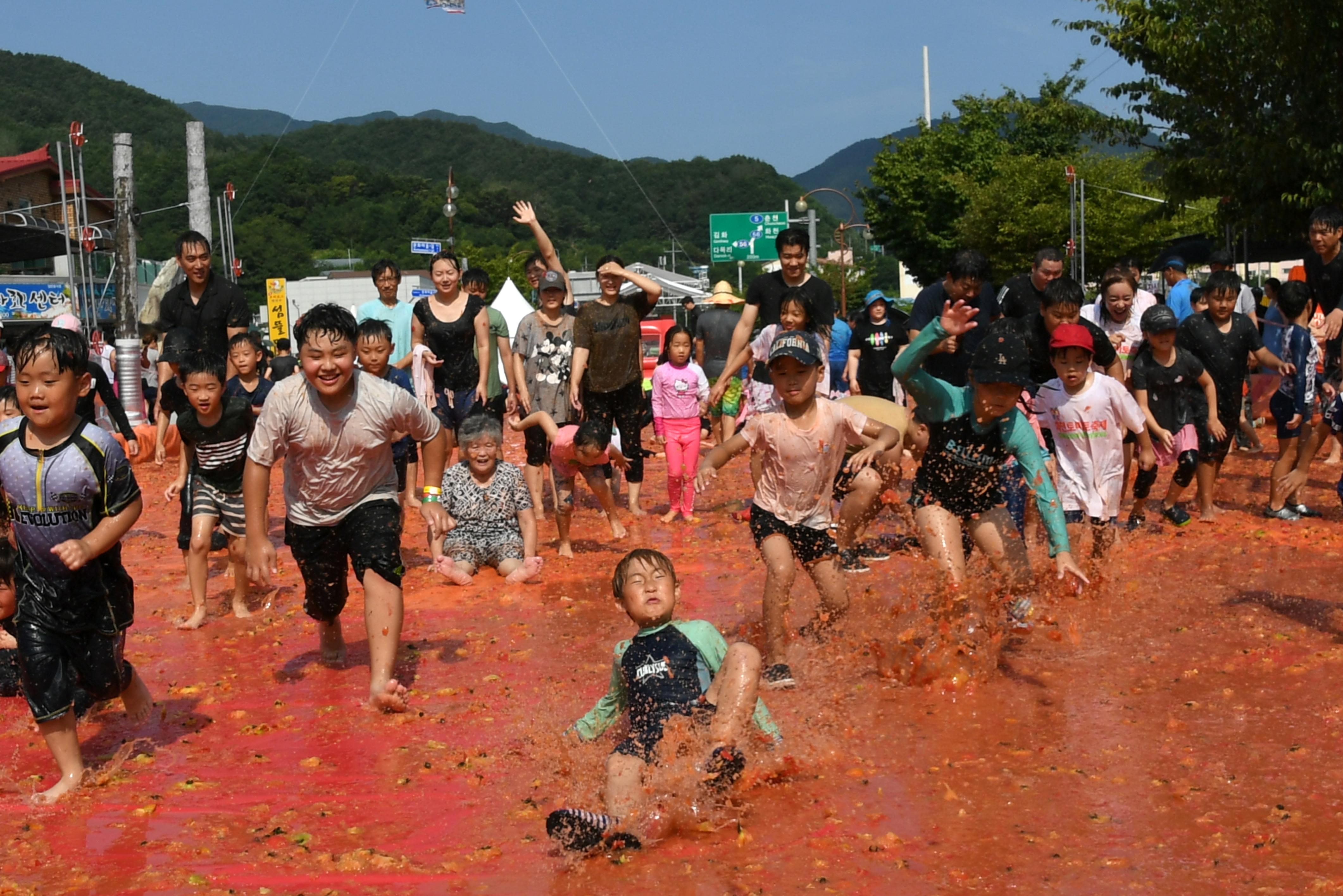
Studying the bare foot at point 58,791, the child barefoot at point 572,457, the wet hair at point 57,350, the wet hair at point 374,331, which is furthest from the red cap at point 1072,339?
the bare foot at point 58,791

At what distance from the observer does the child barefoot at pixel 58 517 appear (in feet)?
16.6

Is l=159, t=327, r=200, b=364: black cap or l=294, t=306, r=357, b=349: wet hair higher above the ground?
l=294, t=306, r=357, b=349: wet hair

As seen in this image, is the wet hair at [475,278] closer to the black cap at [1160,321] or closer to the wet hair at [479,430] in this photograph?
the wet hair at [479,430]

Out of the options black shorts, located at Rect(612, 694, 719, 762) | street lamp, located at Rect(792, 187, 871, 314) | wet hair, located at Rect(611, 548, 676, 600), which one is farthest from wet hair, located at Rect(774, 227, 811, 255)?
street lamp, located at Rect(792, 187, 871, 314)

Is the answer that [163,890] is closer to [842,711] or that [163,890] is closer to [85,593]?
[85,593]

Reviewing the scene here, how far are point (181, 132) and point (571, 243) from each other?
115 feet

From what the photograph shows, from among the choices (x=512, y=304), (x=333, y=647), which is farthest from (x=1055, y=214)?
(x=333, y=647)

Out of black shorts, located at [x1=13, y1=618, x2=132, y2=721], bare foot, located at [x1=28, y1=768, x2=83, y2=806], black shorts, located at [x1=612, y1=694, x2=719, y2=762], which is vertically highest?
black shorts, located at [x1=13, y1=618, x2=132, y2=721]

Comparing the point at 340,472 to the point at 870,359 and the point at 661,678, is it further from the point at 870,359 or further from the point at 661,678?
the point at 870,359

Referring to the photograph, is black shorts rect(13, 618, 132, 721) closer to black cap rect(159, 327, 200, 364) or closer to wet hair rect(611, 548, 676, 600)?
wet hair rect(611, 548, 676, 600)

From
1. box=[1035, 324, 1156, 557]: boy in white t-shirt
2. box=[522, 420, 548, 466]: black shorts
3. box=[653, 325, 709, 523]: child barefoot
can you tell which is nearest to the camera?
box=[1035, 324, 1156, 557]: boy in white t-shirt

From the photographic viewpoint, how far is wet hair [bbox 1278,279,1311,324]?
11125mm

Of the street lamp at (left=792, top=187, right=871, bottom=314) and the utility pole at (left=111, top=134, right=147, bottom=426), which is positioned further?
the street lamp at (left=792, top=187, right=871, bottom=314)

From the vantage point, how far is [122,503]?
5.25m
